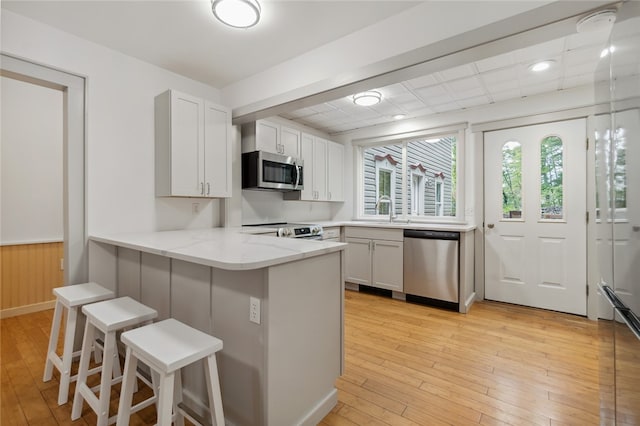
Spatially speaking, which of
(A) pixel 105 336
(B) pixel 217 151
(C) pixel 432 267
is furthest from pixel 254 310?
(C) pixel 432 267

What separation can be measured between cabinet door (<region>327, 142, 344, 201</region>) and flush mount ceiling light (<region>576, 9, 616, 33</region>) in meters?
3.36

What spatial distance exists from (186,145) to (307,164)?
1887 millimetres

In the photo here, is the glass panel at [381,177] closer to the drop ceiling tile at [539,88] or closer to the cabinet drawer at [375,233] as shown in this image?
the cabinet drawer at [375,233]

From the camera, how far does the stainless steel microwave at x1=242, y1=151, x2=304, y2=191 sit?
3.38m

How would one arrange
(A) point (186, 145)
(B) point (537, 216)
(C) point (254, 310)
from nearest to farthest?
1. (C) point (254, 310)
2. (A) point (186, 145)
3. (B) point (537, 216)

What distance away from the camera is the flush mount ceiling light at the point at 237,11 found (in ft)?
6.06

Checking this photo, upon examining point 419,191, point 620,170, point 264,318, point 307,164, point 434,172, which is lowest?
point 264,318

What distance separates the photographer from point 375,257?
3965 millimetres

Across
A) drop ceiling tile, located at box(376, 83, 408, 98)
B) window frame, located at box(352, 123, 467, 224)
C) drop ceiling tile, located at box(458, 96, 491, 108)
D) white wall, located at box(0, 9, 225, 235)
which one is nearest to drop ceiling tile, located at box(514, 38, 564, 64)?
drop ceiling tile, located at box(458, 96, 491, 108)

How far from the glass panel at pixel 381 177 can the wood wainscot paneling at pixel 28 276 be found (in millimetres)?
4186

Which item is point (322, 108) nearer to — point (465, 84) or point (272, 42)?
point (272, 42)

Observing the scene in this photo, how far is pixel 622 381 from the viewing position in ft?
3.51

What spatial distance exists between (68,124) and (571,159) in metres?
4.80

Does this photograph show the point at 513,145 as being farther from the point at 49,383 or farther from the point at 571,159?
the point at 49,383
